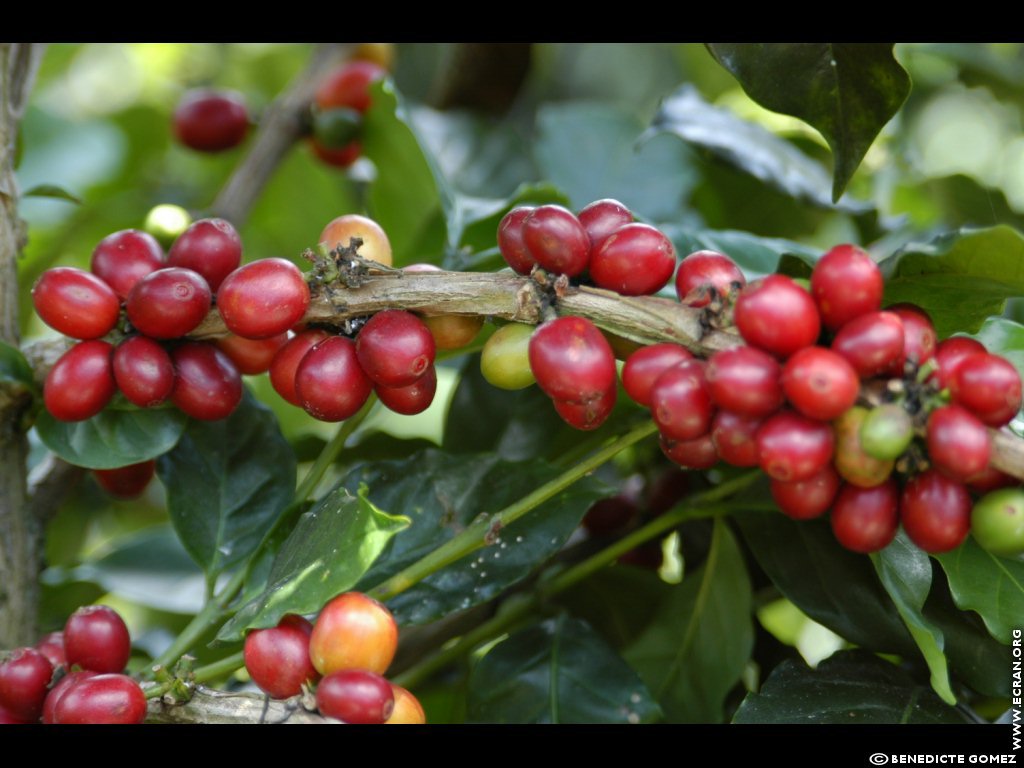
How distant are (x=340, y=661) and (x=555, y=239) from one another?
1.15 ft

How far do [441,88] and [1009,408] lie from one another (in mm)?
1558

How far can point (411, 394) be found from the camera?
33.8 inches

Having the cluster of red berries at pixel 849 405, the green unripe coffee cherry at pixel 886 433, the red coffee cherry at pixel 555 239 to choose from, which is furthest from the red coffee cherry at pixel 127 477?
the green unripe coffee cherry at pixel 886 433

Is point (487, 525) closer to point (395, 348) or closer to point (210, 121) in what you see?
point (395, 348)

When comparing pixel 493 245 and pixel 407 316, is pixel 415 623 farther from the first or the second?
pixel 493 245

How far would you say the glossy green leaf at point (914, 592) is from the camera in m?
0.74

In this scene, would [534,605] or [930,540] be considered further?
[534,605]

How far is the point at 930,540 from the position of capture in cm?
69

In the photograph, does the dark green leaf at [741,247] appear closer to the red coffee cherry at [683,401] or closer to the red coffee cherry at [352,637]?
the red coffee cherry at [683,401]

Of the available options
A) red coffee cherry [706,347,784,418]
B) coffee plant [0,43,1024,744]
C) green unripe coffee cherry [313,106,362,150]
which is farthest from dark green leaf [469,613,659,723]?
green unripe coffee cherry [313,106,362,150]

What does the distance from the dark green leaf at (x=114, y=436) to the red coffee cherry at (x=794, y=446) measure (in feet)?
1.89

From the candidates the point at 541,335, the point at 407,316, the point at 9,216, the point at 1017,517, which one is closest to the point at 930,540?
→ the point at 1017,517

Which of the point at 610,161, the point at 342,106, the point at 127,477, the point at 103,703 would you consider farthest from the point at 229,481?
the point at 610,161

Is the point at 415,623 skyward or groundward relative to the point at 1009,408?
groundward
